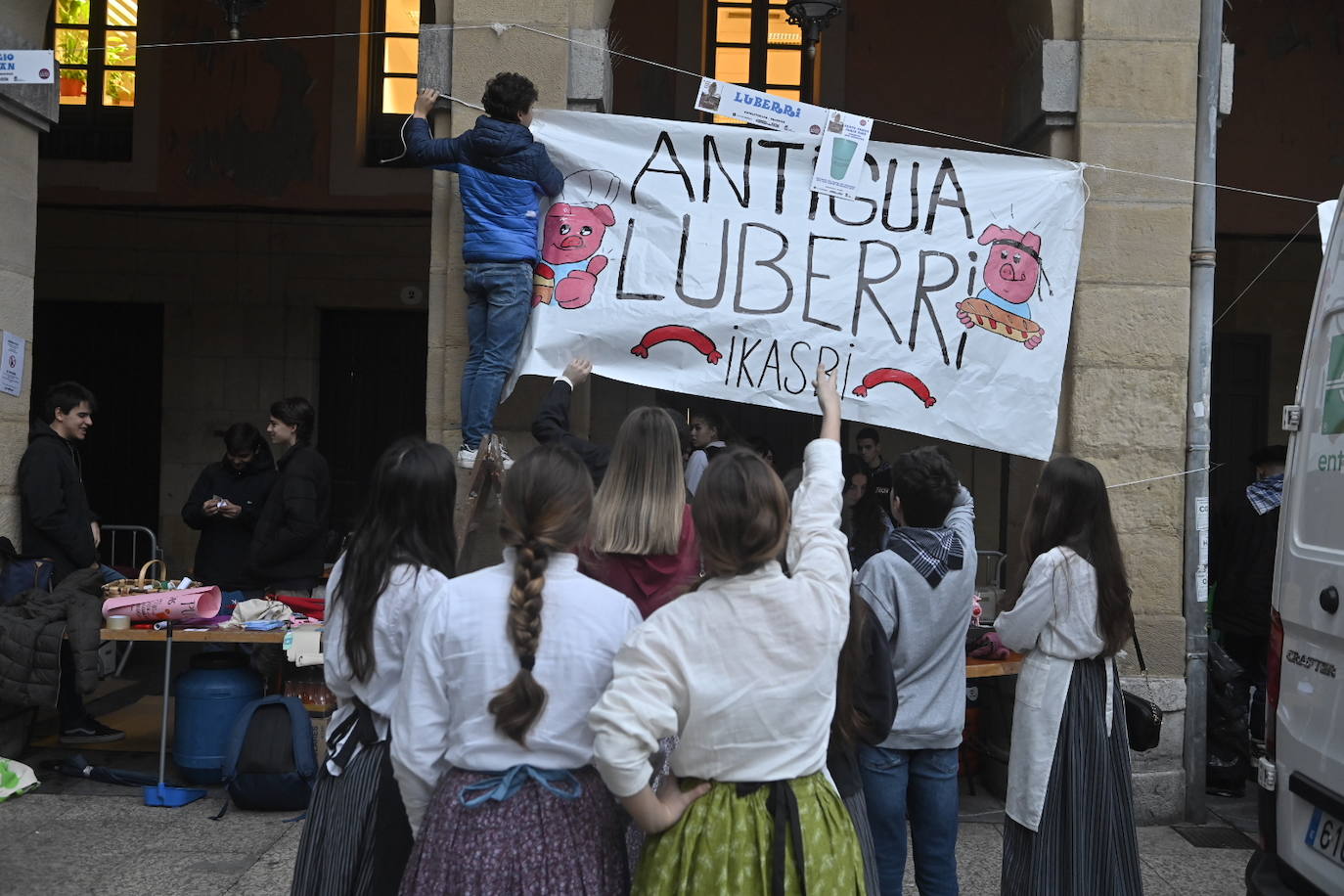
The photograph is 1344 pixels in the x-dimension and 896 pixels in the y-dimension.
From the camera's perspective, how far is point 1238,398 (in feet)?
39.3

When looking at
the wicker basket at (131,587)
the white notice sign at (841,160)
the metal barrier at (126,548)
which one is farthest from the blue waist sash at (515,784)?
the metal barrier at (126,548)

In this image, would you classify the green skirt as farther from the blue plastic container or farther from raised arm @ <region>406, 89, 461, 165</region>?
the blue plastic container

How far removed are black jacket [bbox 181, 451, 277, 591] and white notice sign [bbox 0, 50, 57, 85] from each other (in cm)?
218

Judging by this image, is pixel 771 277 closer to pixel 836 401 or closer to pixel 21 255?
pixel 836 401

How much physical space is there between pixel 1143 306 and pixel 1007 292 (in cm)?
76

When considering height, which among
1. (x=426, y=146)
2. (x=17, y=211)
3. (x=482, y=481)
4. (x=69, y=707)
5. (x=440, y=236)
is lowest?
(x=69, y=707)

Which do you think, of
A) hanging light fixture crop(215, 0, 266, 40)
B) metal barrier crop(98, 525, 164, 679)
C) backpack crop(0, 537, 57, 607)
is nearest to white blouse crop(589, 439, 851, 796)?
backpack crop(0, 537, 57, 607)

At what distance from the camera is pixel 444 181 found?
649 cm

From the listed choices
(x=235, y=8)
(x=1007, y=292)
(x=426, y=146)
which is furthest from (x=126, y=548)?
(x=1007, y=292)

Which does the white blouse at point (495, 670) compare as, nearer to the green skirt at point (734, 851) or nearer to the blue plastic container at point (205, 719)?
the green skirt at point (734, 851)

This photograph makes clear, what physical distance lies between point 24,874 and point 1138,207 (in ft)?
19.3

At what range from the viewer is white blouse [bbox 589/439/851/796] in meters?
2.68

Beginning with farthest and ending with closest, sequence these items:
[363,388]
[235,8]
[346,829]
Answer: [363,388] < [235,8] < [346,829]

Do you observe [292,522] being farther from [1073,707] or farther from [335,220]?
[335,220]
